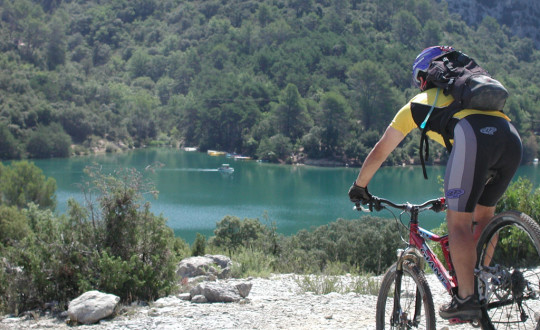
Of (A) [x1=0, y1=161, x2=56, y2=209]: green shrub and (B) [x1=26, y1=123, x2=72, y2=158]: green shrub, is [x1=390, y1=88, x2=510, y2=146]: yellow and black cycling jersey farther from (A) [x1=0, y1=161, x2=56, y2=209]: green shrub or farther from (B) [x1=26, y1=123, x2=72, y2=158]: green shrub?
(B) [x1=26, y1=123, x2=72, y2=158]: green shrub

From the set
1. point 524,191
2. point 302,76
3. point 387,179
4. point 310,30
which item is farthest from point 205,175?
point 310,30

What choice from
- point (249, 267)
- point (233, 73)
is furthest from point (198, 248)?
point (233, 73)

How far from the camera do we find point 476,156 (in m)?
2.39

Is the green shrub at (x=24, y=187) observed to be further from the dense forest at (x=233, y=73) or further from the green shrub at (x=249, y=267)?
the dense forest at (x=233, y=73)

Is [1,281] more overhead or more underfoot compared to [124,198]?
more underfoot

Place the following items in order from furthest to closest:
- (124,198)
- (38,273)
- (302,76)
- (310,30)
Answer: (310,30)
(302,76)
(124,198)
(38,273)

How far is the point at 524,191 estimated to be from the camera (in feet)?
20.1

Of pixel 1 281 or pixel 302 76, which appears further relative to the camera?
pixel 302 76

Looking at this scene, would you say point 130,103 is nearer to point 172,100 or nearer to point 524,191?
point 172,100

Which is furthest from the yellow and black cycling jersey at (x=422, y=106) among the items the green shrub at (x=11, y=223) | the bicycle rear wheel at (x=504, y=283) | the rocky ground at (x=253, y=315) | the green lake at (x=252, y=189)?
the green lake at (x=252, y=189)

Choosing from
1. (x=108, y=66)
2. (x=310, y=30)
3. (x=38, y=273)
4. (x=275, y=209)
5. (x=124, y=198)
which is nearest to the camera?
(x=38, y=273)

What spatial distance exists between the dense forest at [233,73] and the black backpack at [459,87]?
168 feet

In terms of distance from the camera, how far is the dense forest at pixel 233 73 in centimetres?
6156

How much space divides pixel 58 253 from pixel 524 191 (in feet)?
13.9
